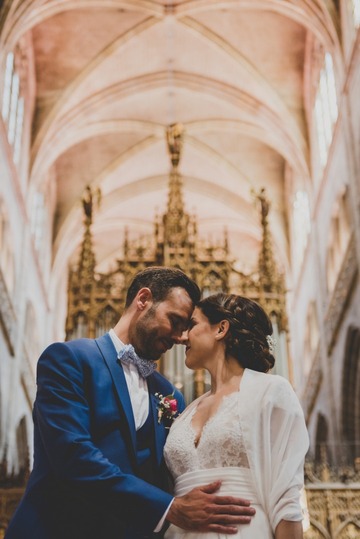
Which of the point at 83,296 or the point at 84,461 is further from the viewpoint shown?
the point at 83,296

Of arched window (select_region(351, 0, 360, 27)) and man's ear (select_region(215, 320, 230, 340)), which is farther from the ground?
arched window (select_region(351, 0, 360, 27))

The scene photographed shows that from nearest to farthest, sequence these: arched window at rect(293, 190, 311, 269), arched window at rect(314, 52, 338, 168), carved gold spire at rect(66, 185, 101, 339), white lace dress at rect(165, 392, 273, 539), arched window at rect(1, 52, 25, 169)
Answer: white lace dress at rect(165, 392, 273, 539), carved gold spire at rect(66, 185, 101, 339), arched window at rect(1, 52, 25, 169), arched window at rect(314, 52, 338, 168), arched window at rect(293, 190, 311, 269)

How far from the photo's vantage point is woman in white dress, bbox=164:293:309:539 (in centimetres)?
276

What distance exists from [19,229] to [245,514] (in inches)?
566

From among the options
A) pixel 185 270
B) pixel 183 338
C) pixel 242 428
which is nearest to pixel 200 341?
pixel 183 338

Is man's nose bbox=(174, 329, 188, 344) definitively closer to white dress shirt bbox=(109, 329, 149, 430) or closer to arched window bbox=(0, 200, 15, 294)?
white dress shirt bbox=(109, 329, 149, 430)

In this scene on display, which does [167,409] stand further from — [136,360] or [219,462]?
[219,462]

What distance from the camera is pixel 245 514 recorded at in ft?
9.02

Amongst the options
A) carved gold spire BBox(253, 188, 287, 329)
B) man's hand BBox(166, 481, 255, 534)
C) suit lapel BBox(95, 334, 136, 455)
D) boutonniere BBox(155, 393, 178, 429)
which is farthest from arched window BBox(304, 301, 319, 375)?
man's hand BBox(166, 481, 255, 534)

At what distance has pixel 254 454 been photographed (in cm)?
285

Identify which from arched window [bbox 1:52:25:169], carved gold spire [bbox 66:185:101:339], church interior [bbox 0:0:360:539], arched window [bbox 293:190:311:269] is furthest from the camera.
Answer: arched window [bbox 293:190:311:269]

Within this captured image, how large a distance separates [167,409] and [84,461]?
2.19 feet

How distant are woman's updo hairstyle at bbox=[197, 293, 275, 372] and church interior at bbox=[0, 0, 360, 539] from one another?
6.39m

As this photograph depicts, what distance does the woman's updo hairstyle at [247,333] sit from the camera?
10.4ft
